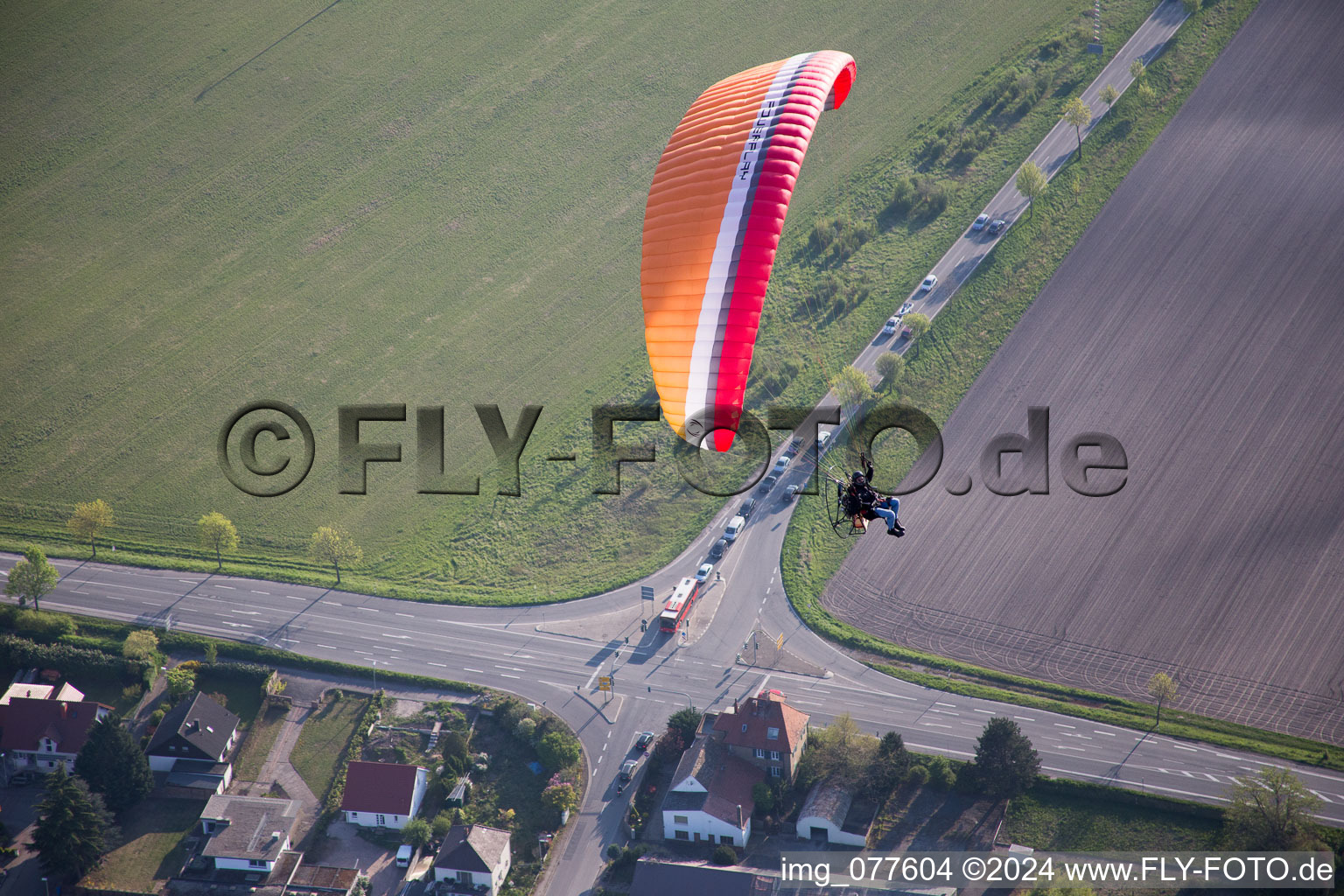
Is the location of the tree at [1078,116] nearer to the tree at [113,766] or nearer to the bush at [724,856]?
the bush at [724,856]

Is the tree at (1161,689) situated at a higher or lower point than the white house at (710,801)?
higher

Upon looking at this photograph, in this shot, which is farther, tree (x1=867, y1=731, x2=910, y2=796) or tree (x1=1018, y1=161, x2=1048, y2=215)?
tree (x1=1018, y1=161, x2=1048, y2=215)

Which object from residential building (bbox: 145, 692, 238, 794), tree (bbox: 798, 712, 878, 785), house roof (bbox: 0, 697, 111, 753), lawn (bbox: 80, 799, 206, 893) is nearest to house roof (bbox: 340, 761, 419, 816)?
residential building (bbox: 145, 692, 238, 794)

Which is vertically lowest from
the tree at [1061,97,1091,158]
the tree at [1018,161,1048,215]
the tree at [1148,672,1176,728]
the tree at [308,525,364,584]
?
the tree at [308,525,364,584]

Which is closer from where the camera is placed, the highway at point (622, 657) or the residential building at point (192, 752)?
the highway at point (622, 657)

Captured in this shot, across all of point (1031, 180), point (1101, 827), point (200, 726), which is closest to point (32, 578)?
point (200, 726)

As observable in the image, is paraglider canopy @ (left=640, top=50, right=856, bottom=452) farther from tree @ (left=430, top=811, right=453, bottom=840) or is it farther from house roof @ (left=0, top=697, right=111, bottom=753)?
house roof @ (left=0, top=697, right=111, bottom=753)

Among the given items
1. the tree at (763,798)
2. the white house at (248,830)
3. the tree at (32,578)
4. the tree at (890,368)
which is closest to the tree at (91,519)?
the tree at (32,578)
